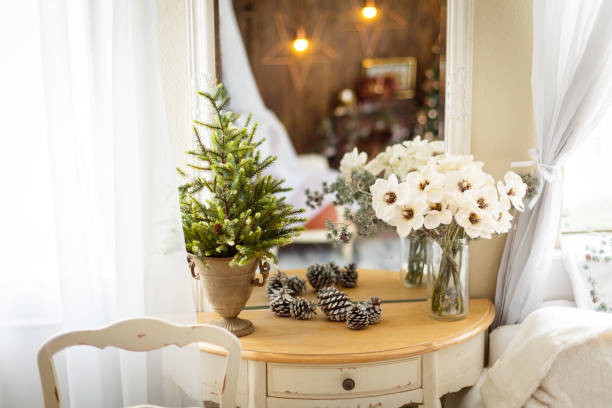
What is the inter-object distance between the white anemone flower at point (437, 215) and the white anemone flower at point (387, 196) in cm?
10

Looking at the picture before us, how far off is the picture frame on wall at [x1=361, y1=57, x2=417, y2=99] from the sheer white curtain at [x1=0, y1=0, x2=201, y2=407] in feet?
2.50

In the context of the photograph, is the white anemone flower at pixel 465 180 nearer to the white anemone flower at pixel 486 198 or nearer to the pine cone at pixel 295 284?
the white anemone flower at pixel 486 198

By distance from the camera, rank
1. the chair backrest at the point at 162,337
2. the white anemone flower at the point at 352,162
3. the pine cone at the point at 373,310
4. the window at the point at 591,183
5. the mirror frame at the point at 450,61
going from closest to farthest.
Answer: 1. the chair backrest at the point at 162,337
2. the pine cone at the point at 373,310
3. the mirror frame at the point at 450,61
4. the white anemone flower at the point at 352,162
5. the window at the point at 591,183

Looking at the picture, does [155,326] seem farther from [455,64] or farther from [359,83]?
[455,64]

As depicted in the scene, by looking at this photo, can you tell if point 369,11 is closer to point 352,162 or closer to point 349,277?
point 352,162

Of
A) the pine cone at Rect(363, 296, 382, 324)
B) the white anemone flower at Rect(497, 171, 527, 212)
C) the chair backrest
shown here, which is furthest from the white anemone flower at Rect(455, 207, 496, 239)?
the chair backrest

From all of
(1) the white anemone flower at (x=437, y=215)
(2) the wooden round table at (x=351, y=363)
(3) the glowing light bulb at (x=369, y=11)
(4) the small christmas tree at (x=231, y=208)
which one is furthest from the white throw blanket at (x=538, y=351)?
(3) the glowing light bulb at (x=369, y=11)

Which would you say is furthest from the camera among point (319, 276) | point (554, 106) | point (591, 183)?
point (591, 183)

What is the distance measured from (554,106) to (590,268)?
0.63 meters

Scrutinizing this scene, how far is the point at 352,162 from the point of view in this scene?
1677mm

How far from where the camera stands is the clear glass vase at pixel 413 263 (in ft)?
5.72

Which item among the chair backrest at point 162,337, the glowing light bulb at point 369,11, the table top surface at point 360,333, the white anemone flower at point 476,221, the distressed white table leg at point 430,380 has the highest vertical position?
the glowing light bulb at point 369,11

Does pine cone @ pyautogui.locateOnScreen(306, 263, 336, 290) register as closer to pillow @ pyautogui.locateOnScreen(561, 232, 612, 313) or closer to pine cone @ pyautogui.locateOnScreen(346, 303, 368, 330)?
pine cone @ pyautogui.locateOnScreen(346, 303, 368, 330)

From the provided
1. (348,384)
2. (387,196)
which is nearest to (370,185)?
(387,196)
